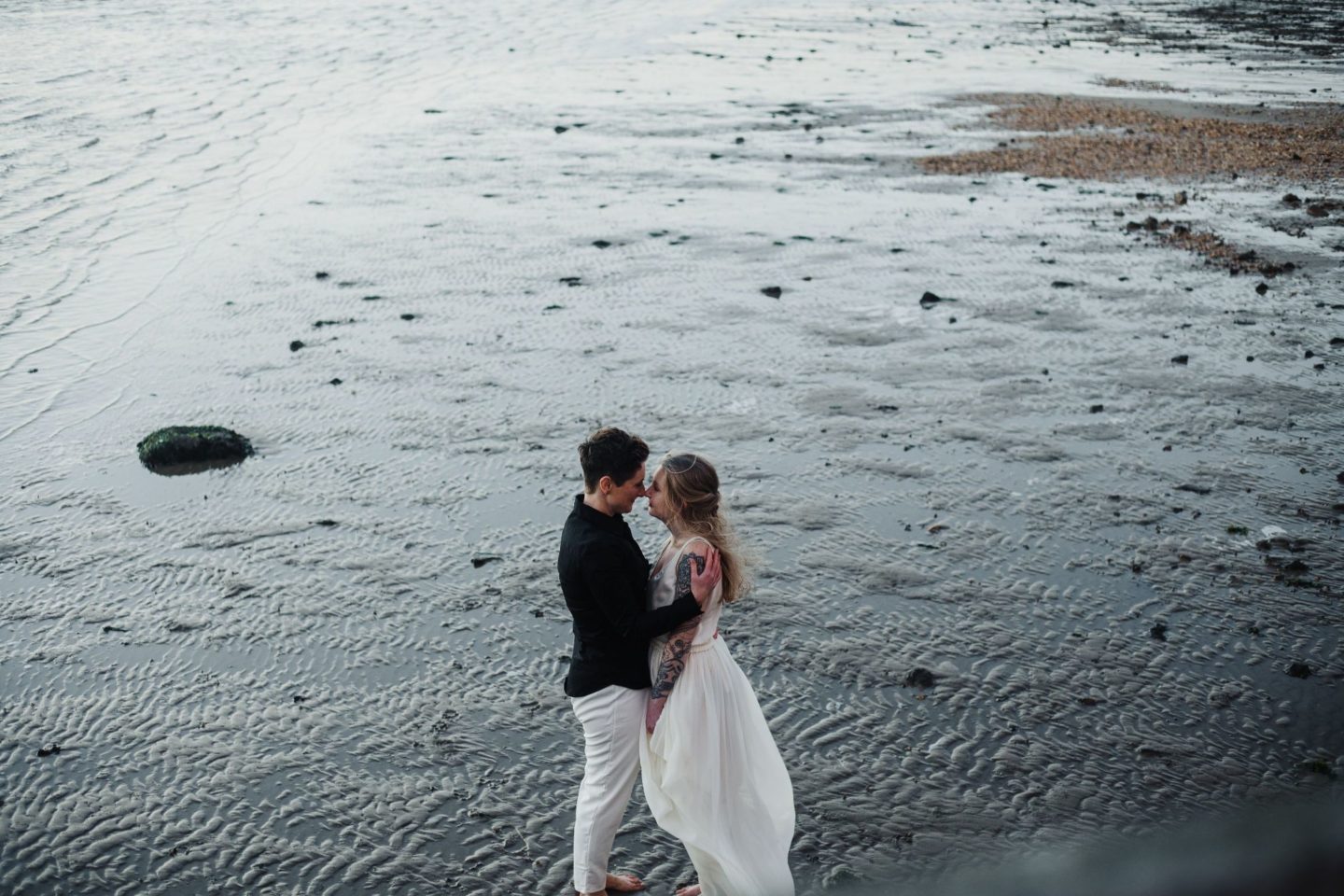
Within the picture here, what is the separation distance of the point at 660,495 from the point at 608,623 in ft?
1.58

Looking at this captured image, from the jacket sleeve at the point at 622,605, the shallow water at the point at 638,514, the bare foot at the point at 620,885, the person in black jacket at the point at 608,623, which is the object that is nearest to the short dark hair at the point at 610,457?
the person in black jacket at the point at 608,623

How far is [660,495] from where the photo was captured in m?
4.34

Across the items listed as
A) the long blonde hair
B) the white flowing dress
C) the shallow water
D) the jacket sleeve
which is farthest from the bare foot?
the long blonde hair

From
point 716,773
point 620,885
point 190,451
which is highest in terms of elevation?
point 716,773

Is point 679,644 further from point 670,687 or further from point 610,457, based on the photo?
point 610,457

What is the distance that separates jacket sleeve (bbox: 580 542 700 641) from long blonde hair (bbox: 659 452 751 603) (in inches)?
8.7

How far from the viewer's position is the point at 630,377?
32.2 feet

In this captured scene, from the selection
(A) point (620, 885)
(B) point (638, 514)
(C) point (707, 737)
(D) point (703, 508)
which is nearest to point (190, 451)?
(B) point (638, 514)

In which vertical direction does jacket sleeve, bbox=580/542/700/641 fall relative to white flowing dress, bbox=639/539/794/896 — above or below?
above

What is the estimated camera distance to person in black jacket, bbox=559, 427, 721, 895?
4.21m

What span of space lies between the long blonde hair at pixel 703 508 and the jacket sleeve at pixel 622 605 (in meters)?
0.22

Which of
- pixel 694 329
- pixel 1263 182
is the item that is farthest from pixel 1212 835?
pixel 1263 182

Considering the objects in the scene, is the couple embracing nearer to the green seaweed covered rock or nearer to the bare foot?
the bare foot

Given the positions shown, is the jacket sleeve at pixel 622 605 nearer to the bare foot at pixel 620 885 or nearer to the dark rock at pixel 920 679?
the bare foot at pixel 620 885
